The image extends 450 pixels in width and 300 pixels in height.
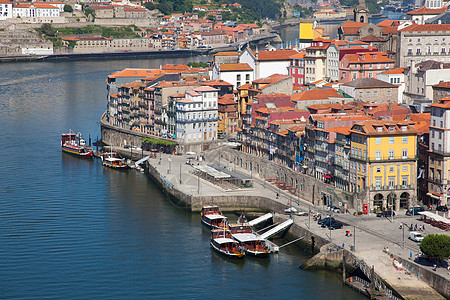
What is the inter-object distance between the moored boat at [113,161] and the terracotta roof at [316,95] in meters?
19.0

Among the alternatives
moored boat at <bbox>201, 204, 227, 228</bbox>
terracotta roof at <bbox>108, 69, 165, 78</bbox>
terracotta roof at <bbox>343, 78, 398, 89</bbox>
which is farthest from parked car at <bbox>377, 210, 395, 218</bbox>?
terracotta roof at <bbox>108, 69, 165, 78</bbox>

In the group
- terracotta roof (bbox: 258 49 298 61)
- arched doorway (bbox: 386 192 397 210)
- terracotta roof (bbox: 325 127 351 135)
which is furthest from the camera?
terracotta roof (bbox: 258 49 298 61)

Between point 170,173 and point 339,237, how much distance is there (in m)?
27.2

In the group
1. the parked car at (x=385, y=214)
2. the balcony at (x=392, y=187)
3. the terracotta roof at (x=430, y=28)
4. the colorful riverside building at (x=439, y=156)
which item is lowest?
the parked car at (x=385, y=214)

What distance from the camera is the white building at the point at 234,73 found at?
110 m

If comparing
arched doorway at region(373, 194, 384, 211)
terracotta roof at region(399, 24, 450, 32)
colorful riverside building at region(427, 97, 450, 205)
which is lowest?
arched doorway at region(373, 194, 384, 211)

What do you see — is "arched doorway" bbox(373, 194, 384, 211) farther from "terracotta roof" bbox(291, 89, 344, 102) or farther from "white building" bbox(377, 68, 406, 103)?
"white building" bbox(377, 68, 406, 103)

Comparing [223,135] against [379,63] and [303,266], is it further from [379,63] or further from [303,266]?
[303,266]

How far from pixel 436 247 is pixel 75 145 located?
2225 inches

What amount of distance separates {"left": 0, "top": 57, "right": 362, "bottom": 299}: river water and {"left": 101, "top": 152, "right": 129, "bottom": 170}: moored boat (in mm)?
1313

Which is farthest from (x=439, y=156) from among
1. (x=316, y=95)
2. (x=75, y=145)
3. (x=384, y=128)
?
(x=75, y=145)

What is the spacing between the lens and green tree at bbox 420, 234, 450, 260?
53281 millimetres

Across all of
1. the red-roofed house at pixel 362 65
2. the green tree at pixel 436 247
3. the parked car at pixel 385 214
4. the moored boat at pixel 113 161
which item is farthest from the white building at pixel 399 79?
the green tree at pixel 436 247

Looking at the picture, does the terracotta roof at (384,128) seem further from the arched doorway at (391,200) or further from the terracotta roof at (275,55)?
the terracotta roof at (275,55)
